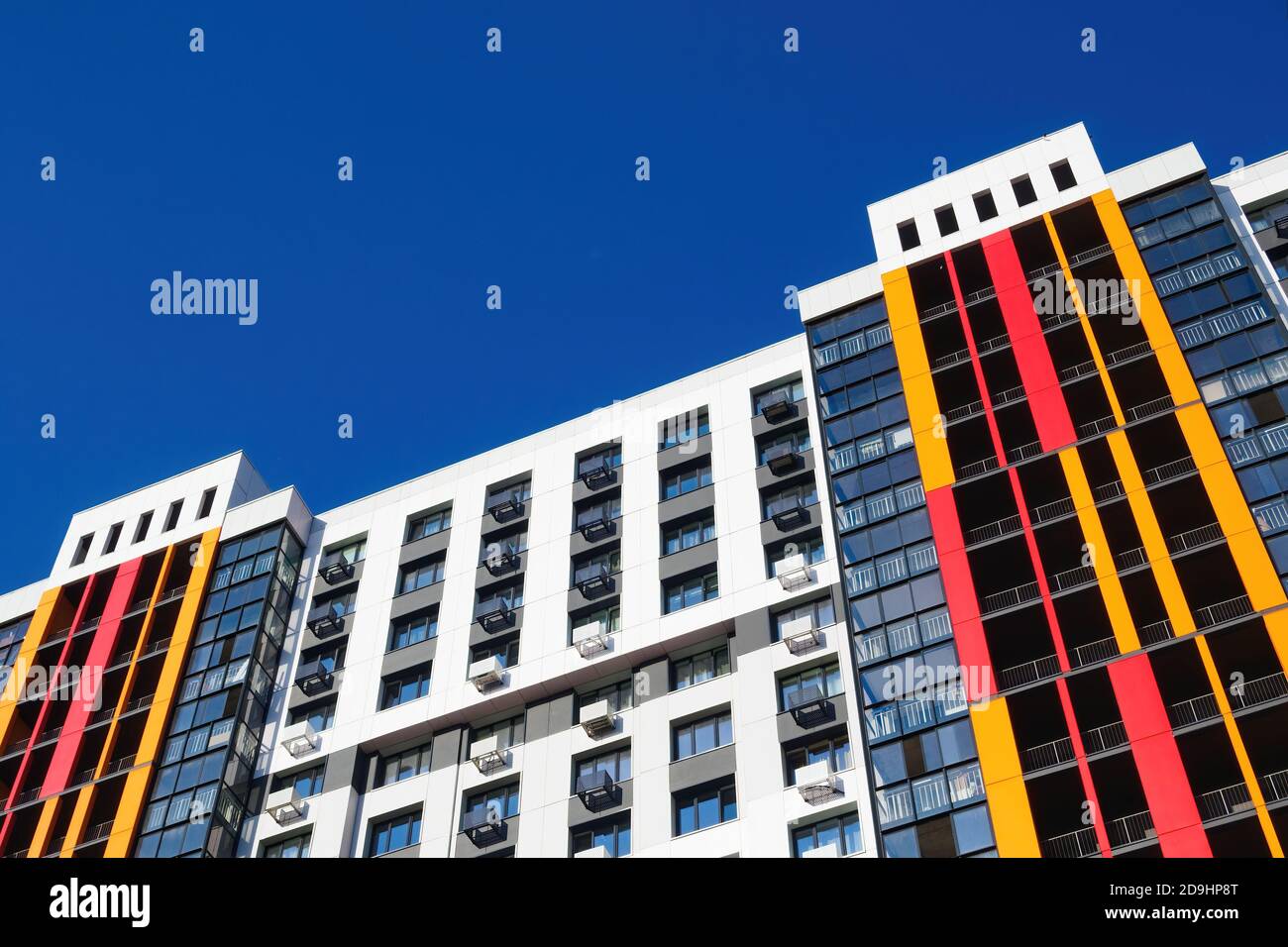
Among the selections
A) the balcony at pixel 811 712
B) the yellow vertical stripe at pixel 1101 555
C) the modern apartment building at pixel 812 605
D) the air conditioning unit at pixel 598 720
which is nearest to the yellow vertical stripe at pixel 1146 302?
the modern apartment building at pixel 812 605

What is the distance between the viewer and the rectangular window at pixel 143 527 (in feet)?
243

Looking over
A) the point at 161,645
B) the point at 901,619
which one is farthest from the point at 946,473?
the point at 161,645

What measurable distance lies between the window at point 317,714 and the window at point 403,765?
358cm

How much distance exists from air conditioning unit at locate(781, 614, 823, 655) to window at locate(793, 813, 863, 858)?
7641 millimetres

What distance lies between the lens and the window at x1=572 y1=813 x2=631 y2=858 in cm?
5125

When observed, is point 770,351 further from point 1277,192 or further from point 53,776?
point 53,776

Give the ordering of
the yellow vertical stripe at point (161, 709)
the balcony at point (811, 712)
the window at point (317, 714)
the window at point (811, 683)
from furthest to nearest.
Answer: the window at point (317, 714) < the yellow vertical stripe at point (161, 709) < the window at point (811, 683) < the balcony at point (811, 712)

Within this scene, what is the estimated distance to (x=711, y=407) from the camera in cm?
6612

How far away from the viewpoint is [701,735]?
2116 inches

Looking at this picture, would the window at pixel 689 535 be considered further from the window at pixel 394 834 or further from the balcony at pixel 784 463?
the window at pixel 394 834

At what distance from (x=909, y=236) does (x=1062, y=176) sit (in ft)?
24.9
